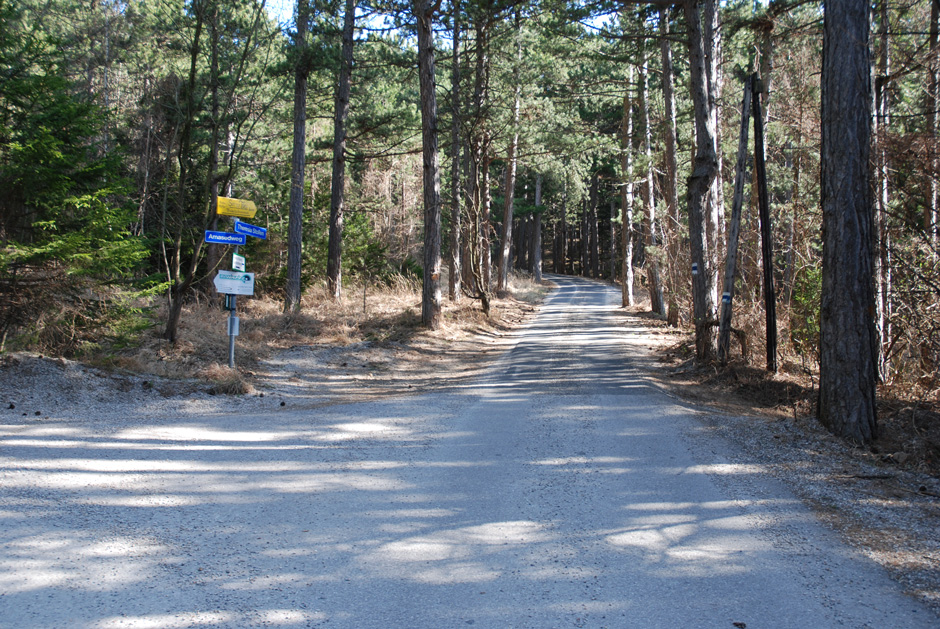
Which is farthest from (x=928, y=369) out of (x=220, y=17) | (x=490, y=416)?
(x=220, y=17)

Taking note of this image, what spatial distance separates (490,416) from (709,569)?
4562 mm

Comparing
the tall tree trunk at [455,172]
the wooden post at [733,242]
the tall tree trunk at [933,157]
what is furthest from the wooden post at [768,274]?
the tall tree trunk at [455,172]

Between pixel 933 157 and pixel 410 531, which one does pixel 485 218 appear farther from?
pixel 410 531

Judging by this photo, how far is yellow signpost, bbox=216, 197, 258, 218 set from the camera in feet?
31.7

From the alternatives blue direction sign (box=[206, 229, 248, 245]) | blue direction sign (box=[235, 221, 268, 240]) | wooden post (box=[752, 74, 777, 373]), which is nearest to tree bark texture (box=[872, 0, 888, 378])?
wooden post (box=[752, 74, 777, 373])

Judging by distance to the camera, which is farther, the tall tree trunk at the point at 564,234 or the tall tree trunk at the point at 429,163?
the tall tree trunk at the point at 564,234

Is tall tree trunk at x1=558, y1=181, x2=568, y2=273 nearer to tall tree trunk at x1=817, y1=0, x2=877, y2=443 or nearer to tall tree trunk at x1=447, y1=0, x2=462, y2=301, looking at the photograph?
tall tree trunk at x1=447, y1=0, x2=462, y2=301

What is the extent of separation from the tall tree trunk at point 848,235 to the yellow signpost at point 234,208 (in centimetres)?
791

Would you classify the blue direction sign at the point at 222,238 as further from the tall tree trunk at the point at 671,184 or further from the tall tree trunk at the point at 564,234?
the tall tree trunk at the point at 564,234

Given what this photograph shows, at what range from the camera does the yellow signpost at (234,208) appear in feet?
31.7

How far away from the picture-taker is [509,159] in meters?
26.0

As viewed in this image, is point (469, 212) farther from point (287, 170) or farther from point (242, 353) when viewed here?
point (242, 353)

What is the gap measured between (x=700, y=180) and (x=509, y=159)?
48.7 ft

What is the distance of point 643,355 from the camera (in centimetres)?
1376
